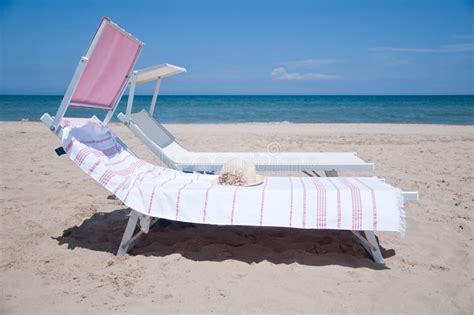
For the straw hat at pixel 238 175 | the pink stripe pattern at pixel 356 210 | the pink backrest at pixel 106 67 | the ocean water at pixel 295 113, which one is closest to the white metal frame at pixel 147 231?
the pink stripe pattern at pixel 356 210

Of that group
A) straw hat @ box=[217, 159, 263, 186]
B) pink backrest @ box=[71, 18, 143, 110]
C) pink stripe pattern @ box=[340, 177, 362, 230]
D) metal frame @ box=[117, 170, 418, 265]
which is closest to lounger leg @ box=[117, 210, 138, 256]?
metal frame @ box=[117, 170, 418, 265]

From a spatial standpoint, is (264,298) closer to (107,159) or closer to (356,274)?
(356,274)

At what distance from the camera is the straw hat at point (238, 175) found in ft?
11.1

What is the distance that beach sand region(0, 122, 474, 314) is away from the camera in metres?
2.55

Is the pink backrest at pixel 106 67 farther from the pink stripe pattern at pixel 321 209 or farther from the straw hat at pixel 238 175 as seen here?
the pink stripe pattern at pixel 321 209

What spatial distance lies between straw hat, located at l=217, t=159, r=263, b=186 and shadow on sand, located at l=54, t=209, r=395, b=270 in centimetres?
51

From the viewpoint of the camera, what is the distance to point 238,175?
3391 mm

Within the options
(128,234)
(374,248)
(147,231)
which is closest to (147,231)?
(147,231)

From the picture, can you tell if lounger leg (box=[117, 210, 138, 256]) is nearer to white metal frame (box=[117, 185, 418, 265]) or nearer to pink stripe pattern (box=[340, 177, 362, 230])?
white metal frame (box=[117, 185, 418, 265])

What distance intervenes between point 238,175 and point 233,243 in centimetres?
60

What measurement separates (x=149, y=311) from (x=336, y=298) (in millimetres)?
1113

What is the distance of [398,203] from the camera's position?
3.03 metres

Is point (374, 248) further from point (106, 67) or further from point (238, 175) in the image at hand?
point (106, 67)

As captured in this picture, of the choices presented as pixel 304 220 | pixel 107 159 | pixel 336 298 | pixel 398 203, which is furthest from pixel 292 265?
pixel 107 159
